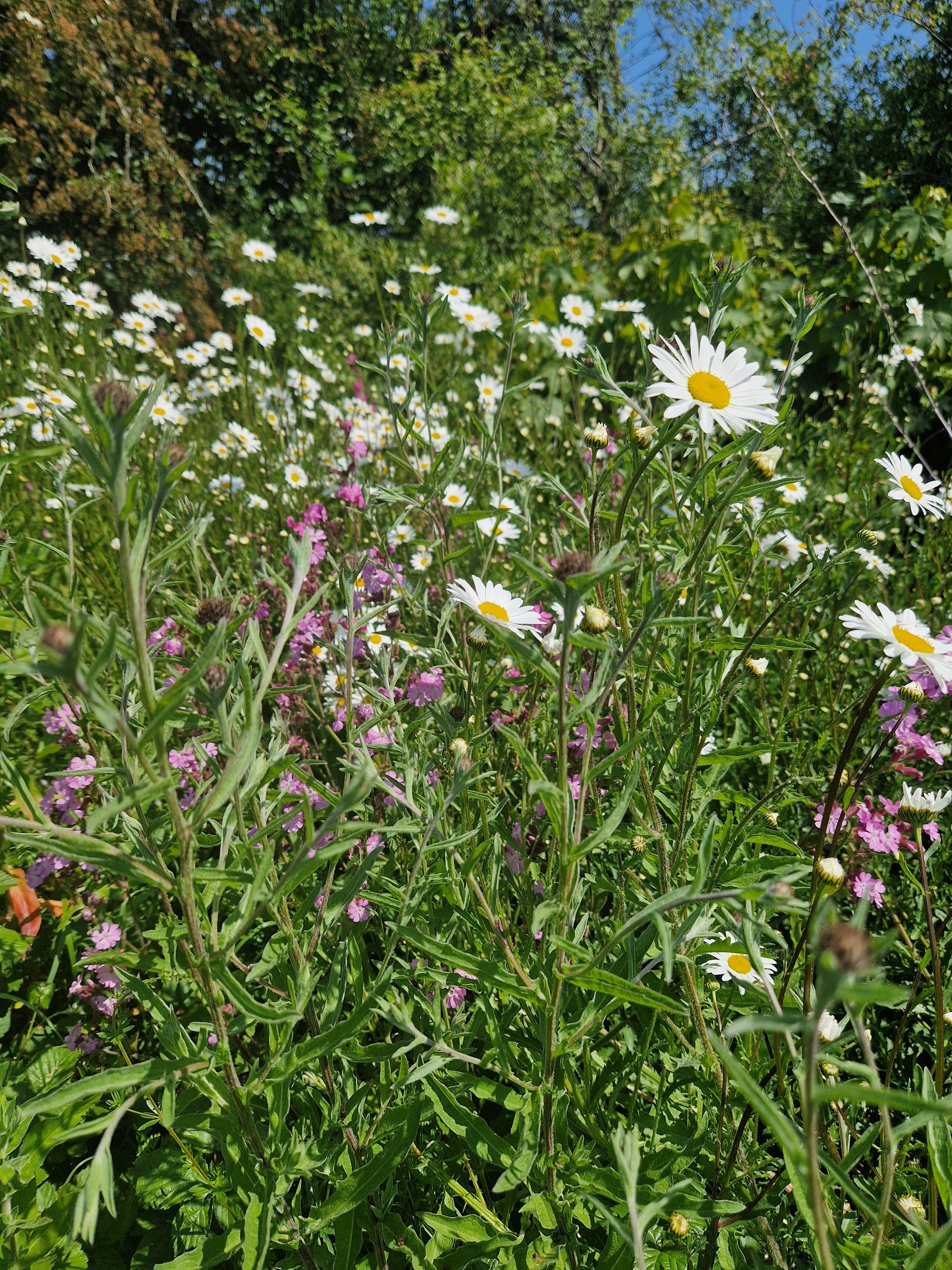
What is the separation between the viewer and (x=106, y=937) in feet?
4.90

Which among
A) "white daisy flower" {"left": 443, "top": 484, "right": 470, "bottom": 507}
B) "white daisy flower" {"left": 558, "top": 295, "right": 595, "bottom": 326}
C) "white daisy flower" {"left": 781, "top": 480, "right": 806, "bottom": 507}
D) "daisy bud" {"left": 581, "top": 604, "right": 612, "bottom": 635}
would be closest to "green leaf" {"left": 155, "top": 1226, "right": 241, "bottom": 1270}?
"daisy bud" {"left": 581, "top": 604, "right": 612, "bottom": 635}

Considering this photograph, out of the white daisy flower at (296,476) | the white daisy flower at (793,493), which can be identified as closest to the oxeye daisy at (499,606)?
the white daisy flower at (793,493)

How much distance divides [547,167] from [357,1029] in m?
8.70

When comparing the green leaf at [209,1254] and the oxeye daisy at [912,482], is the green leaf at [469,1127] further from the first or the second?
the oxeye daisy at [912,482]

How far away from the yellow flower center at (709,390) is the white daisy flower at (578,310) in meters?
2.25

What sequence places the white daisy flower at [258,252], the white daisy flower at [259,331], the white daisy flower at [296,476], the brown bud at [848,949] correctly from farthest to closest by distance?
1. the white daisy flower at [258,252]
2. the white daisy flower at [259,331]
3. the white daisy flower at [296,476]
4. the brown bud at [848,949]

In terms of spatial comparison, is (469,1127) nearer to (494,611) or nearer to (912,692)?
(494,611)

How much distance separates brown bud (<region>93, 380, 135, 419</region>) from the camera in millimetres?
664

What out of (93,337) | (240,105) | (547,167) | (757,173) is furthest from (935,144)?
(93,337)

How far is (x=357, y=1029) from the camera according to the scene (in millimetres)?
867

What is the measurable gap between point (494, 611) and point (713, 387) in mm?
445

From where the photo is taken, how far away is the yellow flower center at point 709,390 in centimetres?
106

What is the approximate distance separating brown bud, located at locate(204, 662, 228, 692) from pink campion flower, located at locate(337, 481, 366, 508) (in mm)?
1476

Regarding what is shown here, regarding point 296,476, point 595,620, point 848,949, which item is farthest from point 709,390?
point 296,476
